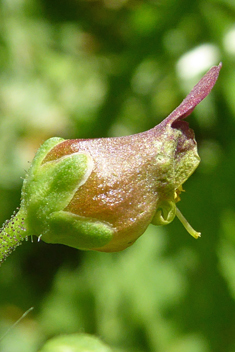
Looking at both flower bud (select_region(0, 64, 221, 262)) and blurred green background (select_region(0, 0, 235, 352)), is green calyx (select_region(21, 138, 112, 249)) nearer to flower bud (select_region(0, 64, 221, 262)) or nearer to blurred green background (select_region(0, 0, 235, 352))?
flower bud (select_region(0, 64, 221, 262))

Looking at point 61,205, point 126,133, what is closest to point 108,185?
point 61,205

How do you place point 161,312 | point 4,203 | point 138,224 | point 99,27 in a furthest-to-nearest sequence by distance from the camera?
1. point 99,27
2. point 4,203
3. point 161,312
4. point 138,224

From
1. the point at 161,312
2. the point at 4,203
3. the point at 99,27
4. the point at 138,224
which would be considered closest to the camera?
the point at 138,224

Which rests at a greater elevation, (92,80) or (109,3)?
(109,3)

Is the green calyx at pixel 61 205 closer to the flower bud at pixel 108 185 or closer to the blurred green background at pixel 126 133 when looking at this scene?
the flower bud at pixel 108 185

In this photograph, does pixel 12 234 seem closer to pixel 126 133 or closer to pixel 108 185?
pixel 108 185

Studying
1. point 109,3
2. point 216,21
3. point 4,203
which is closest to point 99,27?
point 109,3

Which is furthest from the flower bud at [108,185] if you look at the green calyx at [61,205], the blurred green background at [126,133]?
the blurred green background at [126,133]

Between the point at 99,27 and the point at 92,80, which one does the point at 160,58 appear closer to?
the point at 92,80
